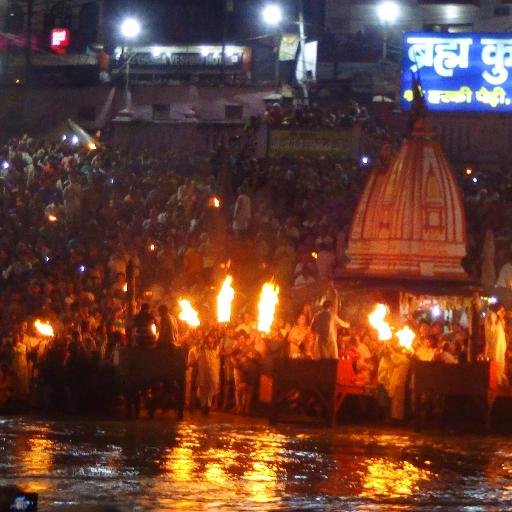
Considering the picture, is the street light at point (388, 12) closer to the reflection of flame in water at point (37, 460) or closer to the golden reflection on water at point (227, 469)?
the golden reflection on water at point (227, 469)

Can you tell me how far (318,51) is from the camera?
5041 cm

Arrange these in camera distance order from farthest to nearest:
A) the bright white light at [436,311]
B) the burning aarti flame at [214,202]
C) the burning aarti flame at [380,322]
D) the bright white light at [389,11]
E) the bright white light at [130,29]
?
the bright white light at [130,29], the bright white light at [389,11], the burning aarti flame at [214,202], the bright white light at [436,311], the burning aarti flame at [380,322]

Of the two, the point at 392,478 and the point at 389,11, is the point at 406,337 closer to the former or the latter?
the point at 392,478

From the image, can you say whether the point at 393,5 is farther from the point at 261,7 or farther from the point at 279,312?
the point at 279,312

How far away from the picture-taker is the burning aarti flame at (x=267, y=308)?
22000 mm

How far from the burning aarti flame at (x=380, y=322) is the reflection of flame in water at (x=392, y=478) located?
526cm

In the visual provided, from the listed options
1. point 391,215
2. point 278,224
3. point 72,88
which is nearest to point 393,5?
point 72,88

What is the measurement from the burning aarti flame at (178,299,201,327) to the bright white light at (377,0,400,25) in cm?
3138

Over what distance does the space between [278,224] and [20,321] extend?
6413 millimetres

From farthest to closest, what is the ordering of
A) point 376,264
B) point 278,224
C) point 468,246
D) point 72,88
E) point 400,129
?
point 72,88, point 400,129, point 278,224, point 468,246, point 376,264

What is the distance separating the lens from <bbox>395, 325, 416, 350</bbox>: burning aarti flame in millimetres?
20334

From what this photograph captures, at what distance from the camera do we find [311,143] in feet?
109

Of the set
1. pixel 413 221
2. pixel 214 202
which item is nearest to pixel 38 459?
pixel 413 221

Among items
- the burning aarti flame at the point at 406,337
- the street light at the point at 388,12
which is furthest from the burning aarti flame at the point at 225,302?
the street light at the point at 388,12
